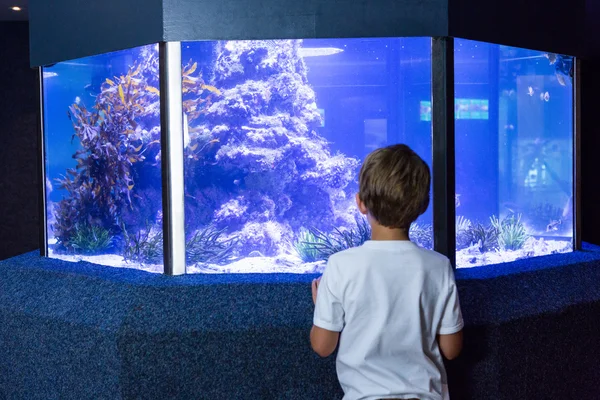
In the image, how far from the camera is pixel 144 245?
2.75 m

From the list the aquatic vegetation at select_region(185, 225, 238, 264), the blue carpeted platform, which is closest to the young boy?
the blue carpeted platform

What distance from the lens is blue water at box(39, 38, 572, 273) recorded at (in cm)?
Answer: 255

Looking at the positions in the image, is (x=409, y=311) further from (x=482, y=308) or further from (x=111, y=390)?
(x=111, y=390)

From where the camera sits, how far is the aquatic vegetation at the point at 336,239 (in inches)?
103

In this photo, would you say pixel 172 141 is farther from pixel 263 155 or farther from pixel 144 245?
pixel 144 245

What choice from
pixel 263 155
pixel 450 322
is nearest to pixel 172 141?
pixel 263 155

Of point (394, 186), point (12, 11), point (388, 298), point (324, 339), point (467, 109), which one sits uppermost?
point (12, 11)

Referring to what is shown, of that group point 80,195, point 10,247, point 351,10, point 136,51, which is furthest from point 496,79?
point 10,247

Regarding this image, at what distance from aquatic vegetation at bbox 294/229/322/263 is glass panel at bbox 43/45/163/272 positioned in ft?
1.79

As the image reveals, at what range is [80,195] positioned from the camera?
304 centimetres

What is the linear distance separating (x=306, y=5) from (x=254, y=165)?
623mm

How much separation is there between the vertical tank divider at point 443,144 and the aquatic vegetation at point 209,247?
30.5 inches

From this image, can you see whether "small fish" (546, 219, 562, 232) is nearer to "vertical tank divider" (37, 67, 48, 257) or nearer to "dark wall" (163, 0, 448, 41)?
"dark wall" (163, 0, 448, 41)

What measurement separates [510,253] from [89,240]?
5.92 feet
